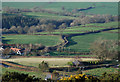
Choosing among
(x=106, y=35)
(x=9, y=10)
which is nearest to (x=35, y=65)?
(x=106, y=35)

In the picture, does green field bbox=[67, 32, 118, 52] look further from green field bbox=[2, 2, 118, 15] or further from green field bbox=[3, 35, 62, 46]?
green field bbox=[2, 2, 118, 15]

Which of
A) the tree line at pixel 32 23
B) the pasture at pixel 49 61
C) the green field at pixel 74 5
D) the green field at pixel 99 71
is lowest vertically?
the green field at pixel 99 71

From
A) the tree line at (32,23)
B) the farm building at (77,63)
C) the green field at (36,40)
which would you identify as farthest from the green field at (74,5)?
the farm building at (77,63)

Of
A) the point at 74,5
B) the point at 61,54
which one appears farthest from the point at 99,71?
the point at 74,5

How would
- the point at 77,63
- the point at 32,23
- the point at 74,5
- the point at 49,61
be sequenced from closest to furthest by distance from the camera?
the point at 77,63, the point at 49,61, the point at 32,23, the point at 74,5

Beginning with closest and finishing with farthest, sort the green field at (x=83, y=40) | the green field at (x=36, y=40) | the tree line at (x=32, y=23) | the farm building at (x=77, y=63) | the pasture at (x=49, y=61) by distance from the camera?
the farm building at (x=77, y=63) → the pasture at (x=49, y=61) → the green field at (x=83, y=40) → the green field at (x=36, y=40) → the tree line at (x=32, y=23)

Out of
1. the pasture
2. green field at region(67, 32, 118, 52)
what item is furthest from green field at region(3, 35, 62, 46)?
the pasture

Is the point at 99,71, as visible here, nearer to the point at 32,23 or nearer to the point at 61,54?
the point at 61,54

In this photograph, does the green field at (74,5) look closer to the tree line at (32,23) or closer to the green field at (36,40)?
the tree line at (32,23)
